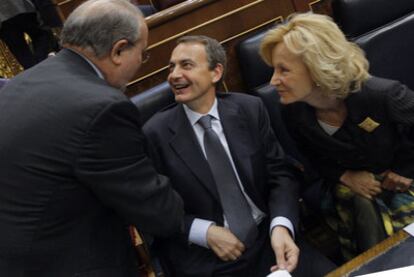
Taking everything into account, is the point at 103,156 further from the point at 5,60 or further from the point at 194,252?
the point at 5,60

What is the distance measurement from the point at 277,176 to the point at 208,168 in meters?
0.22

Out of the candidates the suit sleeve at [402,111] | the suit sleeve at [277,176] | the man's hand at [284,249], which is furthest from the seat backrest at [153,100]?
the suit sleeve at [402,111]

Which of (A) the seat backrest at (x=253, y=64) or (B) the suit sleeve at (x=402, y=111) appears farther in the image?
(A) the seat backrest at (x=253, y=64)

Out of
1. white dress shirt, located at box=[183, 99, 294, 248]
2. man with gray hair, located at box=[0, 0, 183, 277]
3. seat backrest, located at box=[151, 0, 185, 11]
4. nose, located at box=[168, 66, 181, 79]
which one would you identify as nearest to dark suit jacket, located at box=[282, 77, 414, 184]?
white dress shirt, located at box=[183, 99, 294, 248]

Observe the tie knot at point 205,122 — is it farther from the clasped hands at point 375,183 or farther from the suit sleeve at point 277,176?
the clasped hands at point 375,183

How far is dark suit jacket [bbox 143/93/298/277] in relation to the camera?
1094 millimetres

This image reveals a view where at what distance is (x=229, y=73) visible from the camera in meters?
1.57

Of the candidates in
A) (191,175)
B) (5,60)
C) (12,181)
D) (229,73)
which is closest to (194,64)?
(191,175)

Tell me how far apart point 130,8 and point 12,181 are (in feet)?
1.39

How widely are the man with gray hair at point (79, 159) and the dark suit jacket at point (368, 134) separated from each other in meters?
0.47

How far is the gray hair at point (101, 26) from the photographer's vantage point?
0.82m

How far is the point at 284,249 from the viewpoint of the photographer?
1.02 metres

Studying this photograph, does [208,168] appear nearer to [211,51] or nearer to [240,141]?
[240,141]

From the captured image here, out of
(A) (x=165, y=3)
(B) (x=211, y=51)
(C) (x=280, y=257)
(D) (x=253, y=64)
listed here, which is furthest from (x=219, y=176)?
(A) (x=165, y=3)
